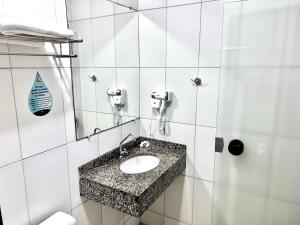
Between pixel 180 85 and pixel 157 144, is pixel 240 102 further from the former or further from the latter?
pixel 157 144

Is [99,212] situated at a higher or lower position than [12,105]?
lower

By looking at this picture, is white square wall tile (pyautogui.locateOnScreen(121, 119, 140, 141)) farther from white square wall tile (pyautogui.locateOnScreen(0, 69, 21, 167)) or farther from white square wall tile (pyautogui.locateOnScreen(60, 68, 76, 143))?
white square wall tile (pyautogui.locateOnScreen(0, 69, 21, 167))

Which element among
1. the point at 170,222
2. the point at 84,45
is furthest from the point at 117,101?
the point at 170,222

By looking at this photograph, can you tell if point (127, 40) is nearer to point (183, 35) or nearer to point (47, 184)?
point (183, 35)

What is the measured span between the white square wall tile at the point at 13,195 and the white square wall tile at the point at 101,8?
105 cm

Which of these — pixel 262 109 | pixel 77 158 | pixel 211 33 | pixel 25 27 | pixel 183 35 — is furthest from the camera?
pixel 183 35

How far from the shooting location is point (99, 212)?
5.18 feet

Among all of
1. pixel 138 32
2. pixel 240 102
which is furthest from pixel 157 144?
pixel 138 32

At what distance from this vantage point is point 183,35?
157cm

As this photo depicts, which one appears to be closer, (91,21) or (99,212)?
(91,21)

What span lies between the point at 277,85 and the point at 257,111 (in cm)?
17

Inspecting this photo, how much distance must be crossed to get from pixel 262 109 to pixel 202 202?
93 cm

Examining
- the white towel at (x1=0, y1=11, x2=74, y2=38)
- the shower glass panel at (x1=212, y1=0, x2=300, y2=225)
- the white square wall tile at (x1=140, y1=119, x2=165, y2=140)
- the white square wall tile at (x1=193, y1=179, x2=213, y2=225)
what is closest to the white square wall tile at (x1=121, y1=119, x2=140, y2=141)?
the white square wall tile at (x1=140, y1=119, x2=165, y2=140)

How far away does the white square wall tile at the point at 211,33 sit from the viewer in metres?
1.43
